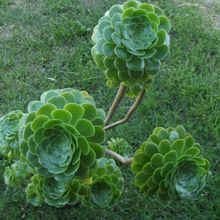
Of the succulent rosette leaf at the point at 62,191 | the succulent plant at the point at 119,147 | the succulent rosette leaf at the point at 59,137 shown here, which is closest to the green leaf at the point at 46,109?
the succulent rosette leaf at the point at 59,137

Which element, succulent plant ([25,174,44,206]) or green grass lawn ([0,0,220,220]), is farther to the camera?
green grass lawn ([0,0,220,220])

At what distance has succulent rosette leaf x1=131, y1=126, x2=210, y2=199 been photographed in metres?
1.95

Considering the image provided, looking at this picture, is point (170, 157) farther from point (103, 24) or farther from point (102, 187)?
point (103, 24)

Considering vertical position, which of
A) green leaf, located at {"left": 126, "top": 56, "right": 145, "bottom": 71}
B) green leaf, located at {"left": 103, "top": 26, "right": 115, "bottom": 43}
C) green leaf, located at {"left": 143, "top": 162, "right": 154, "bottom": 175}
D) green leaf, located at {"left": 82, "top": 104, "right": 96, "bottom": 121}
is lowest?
green leaf, located at {"left": 143, "top": 162, "right": 154, "bottom": 175}

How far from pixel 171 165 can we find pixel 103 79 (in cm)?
137

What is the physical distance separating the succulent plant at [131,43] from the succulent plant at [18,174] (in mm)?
553

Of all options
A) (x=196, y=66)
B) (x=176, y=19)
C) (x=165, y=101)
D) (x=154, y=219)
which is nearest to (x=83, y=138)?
(x=154, y=219)

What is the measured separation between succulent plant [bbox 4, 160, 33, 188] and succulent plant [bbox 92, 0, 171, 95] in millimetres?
553

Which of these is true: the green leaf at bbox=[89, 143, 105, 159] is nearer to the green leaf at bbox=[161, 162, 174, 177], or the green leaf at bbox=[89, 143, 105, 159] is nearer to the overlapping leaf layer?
the overlapping leaf layer

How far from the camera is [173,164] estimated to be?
6.39 ft

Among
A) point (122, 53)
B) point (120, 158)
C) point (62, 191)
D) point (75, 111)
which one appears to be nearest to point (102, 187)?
point (120, 158)

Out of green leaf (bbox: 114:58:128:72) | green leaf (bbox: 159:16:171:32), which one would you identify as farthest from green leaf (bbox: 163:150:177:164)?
green leaf (bbox: 159:16:171:32)

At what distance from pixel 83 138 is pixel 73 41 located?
1.86m

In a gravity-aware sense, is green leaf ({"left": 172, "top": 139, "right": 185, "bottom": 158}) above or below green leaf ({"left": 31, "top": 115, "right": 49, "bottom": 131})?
below
